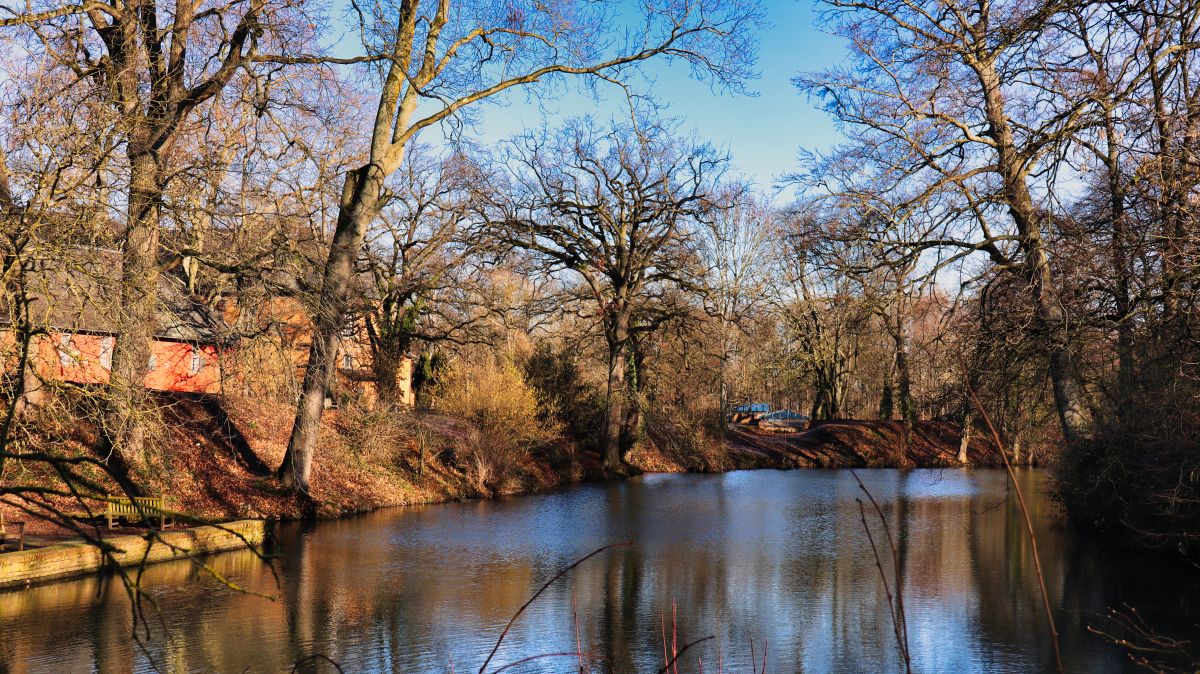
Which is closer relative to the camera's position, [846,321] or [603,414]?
[846,321]

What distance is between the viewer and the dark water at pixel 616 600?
358 inches

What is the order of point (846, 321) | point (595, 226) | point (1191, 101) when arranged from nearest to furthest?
1. point (1191, 101)
2. point (846, 321)
3. point (595, 226)

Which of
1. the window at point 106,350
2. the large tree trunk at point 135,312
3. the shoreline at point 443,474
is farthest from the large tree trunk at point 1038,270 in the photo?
the window at point 106,350

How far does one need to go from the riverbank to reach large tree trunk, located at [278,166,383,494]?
821 mm

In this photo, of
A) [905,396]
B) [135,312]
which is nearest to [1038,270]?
[135,312]

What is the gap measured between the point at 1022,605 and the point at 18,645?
11178mm

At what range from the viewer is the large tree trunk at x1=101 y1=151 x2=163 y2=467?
37.3 feet

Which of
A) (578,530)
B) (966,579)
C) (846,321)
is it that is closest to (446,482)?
(578,530)

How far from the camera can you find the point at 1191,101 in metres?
8.13

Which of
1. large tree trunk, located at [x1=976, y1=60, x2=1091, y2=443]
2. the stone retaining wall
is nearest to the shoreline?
the stone retaining wall

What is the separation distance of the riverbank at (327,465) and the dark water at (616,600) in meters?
1.34

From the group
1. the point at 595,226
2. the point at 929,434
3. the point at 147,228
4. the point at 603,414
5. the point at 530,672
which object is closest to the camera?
the point at 530,672

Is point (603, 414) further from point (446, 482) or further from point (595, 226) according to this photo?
point (446, 482)

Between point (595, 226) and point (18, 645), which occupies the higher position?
point (595, 226)
